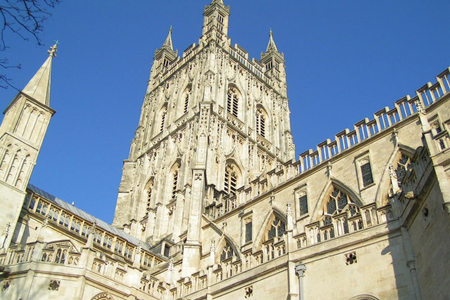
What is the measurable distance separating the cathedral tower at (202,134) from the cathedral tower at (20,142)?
9.91 meters

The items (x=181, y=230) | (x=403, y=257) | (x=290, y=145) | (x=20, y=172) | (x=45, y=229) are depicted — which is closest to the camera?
(x=403, y=257)

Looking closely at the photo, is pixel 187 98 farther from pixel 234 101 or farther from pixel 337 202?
pixel 337 202

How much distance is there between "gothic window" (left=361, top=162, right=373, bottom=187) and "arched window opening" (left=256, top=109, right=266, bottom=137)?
25.0m

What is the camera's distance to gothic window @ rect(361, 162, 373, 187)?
21411 millimetres

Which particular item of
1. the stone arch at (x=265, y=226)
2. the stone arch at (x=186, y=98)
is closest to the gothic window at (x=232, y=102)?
the stone arch at (x=186, y=98)

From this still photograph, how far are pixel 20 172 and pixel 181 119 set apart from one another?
23.7 metres

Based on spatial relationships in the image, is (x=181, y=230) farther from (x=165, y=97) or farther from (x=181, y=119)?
(x=165, y=97)

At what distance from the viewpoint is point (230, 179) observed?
39.6 metres

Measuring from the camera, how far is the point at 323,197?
22719 millimetres

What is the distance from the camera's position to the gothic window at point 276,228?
24156mm

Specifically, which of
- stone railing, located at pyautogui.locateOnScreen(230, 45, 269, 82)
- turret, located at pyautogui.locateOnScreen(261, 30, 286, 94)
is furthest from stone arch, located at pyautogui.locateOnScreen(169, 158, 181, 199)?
turret, located at pyautogui.locateOnScreen(261, 30, 286, 94)

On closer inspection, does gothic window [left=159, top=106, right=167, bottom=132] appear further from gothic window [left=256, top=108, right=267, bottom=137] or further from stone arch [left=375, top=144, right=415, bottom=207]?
stone arch [left=375, top=144, right=415, bottom=207]

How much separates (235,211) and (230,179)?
41.4ft

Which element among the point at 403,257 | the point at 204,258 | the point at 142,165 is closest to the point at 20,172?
the point at 204,258
